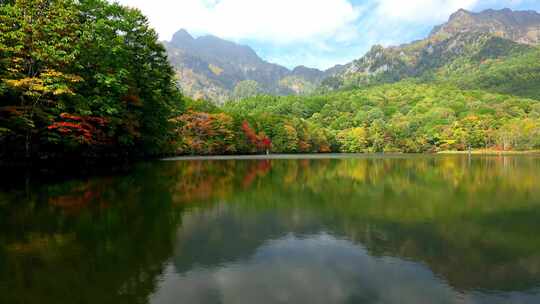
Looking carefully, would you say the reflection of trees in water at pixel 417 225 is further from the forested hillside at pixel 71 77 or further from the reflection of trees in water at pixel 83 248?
the forested hillside at pixel 71 77

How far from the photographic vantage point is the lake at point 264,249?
24.4ft

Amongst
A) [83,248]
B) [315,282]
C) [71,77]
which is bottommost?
[315,282]

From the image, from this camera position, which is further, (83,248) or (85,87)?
(85,87)

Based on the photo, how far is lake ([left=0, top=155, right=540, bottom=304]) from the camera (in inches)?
293

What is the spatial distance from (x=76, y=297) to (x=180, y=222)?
258 inches

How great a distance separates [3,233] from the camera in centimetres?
1126

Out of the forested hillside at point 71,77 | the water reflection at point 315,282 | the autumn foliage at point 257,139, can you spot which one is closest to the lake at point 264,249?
the water reflection at point 315,282

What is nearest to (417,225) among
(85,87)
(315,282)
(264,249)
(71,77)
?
(264,249)

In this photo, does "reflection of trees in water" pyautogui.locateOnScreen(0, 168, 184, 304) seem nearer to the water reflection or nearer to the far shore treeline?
the water reflection

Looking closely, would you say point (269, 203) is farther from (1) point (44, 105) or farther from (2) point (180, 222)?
(1) point (44, 105)

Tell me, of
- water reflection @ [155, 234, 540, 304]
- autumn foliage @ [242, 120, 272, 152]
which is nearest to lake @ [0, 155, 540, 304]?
water reflection @ [155, 234, 540, 304]

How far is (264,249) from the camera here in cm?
1048

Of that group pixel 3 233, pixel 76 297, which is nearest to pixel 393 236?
pixel 76 297

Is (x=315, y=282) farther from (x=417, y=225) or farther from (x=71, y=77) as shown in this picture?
(x=71, y=77)
